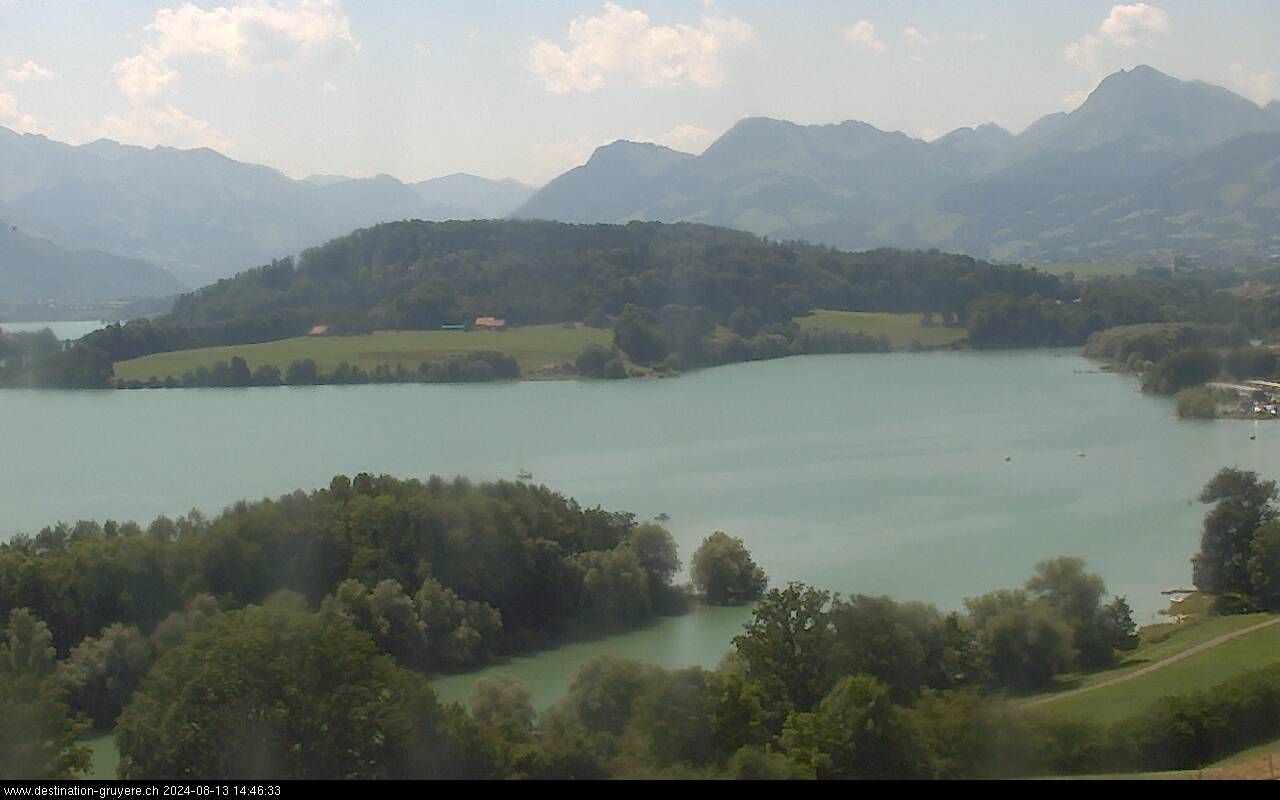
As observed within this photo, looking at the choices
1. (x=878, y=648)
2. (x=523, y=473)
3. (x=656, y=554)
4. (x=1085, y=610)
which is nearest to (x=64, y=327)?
(x=523, y=473)

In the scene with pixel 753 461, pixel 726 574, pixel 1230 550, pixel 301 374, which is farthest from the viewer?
pixel 301 374

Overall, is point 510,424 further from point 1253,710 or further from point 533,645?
point 1253,710

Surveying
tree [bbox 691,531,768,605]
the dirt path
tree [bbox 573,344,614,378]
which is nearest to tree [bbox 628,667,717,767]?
the dirt path

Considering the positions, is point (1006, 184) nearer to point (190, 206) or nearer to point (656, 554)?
point (190, 206)

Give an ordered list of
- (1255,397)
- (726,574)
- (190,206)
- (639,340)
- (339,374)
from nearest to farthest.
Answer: (726,574) → (1255,397) → (339,374) → (639,340) → (190,206)

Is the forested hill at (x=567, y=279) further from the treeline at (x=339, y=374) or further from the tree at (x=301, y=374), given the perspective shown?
the tree at (x=301, y=374)

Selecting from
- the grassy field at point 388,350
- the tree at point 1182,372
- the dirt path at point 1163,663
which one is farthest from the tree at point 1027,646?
the grassy field at point 388,350
